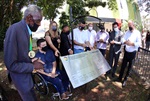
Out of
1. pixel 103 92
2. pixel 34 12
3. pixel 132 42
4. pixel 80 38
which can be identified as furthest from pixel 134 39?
pixel 34 12

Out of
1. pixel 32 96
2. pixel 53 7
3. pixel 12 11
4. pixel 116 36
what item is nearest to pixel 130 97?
pixel 116 36

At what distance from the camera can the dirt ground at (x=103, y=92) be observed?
13.5 ft

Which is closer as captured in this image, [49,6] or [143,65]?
[143,65]

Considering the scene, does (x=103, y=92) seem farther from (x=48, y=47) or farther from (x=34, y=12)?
(x=34, y=12)

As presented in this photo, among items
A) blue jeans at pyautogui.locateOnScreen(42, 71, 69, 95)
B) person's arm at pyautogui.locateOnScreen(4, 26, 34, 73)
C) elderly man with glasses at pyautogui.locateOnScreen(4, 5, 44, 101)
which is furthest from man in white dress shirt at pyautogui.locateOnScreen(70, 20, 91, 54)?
person's arm at pyautogui.locateOnScreen(4, 26, 34, 73)

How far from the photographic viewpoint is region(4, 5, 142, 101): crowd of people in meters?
2.06

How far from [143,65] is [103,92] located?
282 cm

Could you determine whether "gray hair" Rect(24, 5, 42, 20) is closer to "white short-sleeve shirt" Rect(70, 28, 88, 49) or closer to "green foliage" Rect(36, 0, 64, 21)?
"white short-sleeve shirt" Rect(70, 28, 88, 49)

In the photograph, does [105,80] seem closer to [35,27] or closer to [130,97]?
[130,97]

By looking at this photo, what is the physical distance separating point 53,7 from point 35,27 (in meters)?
10.3

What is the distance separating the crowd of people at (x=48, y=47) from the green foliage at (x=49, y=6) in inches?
240

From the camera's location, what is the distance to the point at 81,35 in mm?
4773

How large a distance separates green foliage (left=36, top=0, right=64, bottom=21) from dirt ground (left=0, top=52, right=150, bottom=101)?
20.7 feet

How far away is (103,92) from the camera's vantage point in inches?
181
